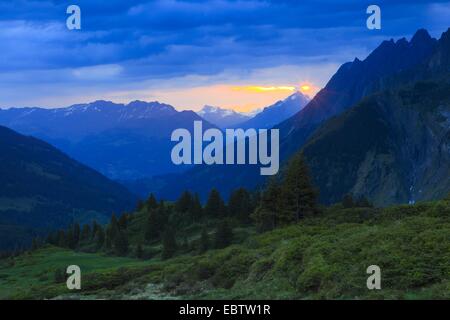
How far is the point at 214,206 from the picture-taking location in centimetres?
9912

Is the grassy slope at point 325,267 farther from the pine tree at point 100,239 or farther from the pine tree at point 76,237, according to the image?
the pine tree at point 76,237

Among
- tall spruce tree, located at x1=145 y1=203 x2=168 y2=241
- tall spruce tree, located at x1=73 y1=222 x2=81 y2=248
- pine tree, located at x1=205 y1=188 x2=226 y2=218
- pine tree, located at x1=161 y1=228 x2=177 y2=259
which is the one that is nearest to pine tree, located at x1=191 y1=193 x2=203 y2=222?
pine tree, located at x1=205 y1=188 x2=226 y2=218

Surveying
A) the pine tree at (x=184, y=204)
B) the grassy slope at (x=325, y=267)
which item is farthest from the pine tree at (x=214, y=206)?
the grassy slope at (x=325, y=267)

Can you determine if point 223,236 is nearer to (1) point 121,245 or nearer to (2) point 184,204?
(1) point 121,245

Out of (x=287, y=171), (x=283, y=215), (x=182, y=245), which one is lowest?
(x=182, y=245)

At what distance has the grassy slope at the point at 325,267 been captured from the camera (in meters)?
29.7

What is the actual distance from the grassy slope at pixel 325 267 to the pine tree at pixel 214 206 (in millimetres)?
44109

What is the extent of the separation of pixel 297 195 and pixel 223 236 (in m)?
12.1

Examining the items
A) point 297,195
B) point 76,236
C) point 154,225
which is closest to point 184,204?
point 154,225

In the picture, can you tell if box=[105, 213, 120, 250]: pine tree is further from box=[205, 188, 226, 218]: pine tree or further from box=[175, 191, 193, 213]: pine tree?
box=[205, 188, 226, 218]: pine tree
